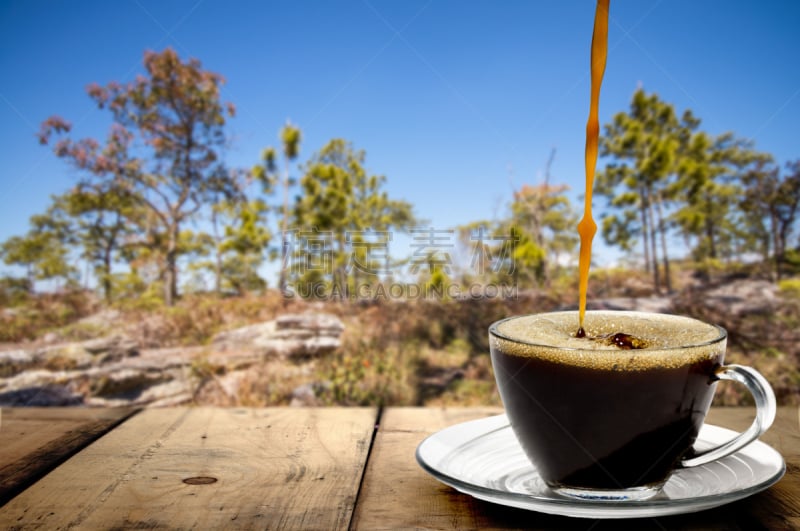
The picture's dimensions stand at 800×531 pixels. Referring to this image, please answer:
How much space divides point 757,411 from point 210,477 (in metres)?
0.51

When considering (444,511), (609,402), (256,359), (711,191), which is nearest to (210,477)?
(444,511)

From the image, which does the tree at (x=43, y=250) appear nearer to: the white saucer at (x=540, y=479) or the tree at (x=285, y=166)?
the tree at (x=285, y=166)

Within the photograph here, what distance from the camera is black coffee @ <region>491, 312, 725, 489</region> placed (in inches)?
20.2

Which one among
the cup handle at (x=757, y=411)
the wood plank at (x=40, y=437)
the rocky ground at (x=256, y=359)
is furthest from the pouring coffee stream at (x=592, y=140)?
the rocky ground at (x=256, y=359)

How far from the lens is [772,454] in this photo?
1.88 feet

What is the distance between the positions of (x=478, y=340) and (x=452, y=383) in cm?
39

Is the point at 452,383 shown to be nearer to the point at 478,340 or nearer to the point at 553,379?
the point at 478,340

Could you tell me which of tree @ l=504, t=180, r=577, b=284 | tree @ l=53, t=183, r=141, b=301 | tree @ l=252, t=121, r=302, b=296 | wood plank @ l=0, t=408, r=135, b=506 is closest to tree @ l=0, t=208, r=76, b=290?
tree @ l=53, t=183, r=141, b=301

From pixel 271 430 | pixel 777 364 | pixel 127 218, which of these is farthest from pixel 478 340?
pixel 271 430

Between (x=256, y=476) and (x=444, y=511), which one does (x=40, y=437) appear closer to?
(x=256, y=476)

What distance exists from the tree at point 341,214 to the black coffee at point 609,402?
432cm

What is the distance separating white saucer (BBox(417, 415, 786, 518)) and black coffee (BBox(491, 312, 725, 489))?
35mm

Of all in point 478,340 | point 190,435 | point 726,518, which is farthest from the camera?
point 478,340

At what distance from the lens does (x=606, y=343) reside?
21.4 inches
